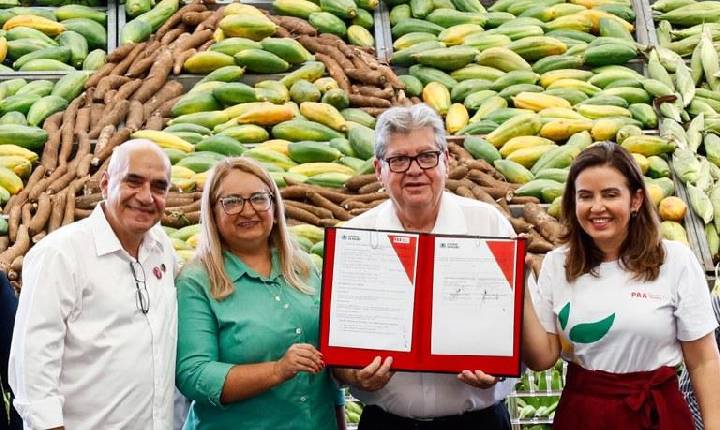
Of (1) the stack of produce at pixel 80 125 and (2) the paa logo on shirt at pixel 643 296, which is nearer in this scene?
(2) the paa logo on shirt at pixel 643 296

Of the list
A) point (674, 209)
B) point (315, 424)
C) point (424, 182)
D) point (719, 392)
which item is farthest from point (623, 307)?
point (674, 209)

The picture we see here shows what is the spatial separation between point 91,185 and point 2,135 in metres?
0.63

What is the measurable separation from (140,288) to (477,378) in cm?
84

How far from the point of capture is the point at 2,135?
5.07 m

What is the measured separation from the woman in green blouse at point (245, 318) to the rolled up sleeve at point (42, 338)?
0.30 meters

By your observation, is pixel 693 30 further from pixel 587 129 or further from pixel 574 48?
pixel 587 129

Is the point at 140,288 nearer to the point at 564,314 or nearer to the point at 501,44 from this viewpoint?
the point at 564,314

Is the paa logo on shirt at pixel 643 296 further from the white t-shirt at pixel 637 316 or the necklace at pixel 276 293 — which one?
the necklace at pixel 276 293

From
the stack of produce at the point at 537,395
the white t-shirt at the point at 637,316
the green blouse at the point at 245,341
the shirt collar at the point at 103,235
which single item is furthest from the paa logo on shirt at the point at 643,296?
the shirt collar at the point at 103,235

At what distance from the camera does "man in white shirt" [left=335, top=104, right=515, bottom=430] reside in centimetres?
269

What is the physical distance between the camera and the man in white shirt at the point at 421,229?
269 centimetres

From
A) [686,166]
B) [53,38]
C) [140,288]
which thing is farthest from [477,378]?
[53,38]

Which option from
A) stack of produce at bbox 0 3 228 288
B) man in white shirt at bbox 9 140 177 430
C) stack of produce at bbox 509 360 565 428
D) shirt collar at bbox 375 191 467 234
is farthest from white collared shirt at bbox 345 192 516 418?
stack of produce at bbox 0 3 228 288

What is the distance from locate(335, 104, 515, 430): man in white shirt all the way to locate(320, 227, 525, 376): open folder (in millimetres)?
66
